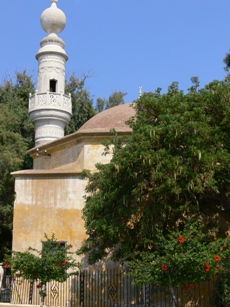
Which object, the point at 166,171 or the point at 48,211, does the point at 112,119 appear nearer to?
the point at 48,211

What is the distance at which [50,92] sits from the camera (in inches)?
856

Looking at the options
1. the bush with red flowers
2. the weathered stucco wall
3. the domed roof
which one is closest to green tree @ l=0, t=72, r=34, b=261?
the weathered stucco wall

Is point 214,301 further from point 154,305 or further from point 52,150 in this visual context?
point 52,150

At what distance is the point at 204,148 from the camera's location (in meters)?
10.9

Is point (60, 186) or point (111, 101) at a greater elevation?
point (111, 101)

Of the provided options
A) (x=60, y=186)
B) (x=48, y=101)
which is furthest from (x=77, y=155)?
(x=48, y=101)

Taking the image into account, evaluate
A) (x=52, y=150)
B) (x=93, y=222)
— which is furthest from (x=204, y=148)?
(x=52, y=150)

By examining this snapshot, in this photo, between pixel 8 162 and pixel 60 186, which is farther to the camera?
pixel 8 162

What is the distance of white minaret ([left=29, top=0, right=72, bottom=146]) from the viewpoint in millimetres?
21641

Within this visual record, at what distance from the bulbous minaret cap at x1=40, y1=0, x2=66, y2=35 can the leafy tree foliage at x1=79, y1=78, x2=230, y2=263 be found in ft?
41.3

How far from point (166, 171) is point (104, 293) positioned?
5.58 meters

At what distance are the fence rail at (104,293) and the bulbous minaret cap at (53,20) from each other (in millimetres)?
13696

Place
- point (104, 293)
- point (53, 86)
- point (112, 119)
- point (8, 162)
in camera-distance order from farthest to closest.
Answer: point (53, 86)
point (8, 162)
point (112, 119)
point (104, 293)

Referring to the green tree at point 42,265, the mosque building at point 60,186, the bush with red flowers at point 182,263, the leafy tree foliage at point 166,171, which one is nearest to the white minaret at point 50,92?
the mosque building at point 60,186
